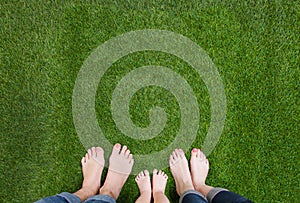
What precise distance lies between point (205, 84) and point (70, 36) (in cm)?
67

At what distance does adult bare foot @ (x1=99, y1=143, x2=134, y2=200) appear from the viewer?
146 cm

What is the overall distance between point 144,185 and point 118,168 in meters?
0.14

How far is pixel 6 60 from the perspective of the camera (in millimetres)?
1465

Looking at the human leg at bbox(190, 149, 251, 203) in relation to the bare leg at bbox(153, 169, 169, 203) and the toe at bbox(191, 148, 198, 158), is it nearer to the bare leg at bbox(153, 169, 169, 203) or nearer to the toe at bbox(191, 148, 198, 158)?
the toe at bbox(191, 148, 198, 158)

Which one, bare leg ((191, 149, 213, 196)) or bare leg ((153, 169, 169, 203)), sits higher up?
bare leg ((191, 149, 213, 196))

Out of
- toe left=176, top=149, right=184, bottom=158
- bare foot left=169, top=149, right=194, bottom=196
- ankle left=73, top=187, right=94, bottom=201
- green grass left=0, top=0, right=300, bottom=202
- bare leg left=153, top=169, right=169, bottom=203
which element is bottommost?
ankle left=73, top=187, right=94, bottom=201

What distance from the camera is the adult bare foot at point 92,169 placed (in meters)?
1.44

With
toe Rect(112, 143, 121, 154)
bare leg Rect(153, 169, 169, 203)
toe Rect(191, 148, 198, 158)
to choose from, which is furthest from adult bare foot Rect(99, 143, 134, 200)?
toe Rect(191, 148, 198, 158)

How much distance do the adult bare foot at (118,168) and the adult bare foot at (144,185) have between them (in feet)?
0.19

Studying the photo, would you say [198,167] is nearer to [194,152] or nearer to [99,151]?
[194,152]

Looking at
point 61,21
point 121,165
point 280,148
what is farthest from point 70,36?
point 280,148

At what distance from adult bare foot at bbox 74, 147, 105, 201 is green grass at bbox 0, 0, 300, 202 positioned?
46 mm

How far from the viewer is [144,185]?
147 centimetres

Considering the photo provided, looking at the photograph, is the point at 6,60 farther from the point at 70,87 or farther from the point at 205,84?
the point at 205,84
